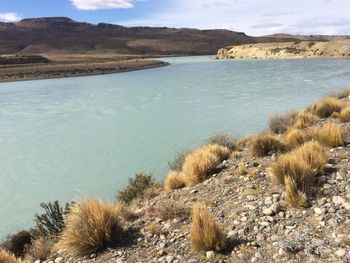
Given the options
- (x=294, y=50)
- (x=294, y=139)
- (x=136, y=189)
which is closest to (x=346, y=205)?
(x=294, y=139)

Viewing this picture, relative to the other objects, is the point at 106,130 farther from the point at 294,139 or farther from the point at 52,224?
the point at 294,139

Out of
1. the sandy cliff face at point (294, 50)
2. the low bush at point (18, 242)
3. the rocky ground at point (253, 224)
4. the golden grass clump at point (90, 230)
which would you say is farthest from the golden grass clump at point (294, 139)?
the sandy cliff face at point (294, 50)

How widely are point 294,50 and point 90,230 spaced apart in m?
73.6

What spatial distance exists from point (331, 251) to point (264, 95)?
66.9ft

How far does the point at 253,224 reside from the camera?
500cm

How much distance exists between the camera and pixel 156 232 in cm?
533

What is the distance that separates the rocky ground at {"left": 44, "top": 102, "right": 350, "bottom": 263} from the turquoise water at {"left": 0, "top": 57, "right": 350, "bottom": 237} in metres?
3.55

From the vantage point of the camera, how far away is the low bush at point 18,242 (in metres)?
6.72

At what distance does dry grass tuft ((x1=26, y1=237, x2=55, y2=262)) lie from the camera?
555 cm

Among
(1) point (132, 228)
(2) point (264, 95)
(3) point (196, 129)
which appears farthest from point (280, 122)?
(2) point (264, 95)

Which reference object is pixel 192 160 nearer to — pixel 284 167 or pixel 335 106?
pixel 284 167

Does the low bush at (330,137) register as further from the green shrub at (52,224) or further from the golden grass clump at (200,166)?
the green shrub at (52,224)

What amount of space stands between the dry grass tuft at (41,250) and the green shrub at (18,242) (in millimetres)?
931

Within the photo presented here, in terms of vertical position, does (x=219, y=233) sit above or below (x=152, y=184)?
above
